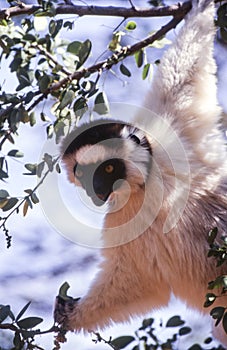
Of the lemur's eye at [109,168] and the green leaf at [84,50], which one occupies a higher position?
the green leaf at [84,50]

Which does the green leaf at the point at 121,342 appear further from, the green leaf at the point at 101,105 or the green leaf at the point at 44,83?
the green leaf at the point at 44,83

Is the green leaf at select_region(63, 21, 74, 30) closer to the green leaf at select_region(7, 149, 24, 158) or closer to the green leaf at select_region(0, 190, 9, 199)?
the green leaf at select_region(7, 149, 24, 158)

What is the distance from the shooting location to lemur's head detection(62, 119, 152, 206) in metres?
3.48

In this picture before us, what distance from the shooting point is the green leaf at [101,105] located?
2.88m

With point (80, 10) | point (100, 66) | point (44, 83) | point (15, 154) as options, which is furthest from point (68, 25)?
point (15, 154)

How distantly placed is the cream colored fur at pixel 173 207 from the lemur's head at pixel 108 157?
2.0 inches

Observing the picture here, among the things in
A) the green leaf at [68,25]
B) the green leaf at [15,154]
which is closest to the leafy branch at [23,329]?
the green leaf at [15,154]

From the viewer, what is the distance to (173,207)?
3.47 m

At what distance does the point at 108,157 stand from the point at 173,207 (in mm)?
418

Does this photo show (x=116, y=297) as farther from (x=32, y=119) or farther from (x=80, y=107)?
(x=80, y=107)

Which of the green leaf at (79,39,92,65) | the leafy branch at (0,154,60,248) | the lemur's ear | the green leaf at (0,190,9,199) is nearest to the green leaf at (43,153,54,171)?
the leafy branch at (0,154,60,248)

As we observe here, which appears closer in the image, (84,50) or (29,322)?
(29,322)

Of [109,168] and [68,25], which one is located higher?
[68,25]

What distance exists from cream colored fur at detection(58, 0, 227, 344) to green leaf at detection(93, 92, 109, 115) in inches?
29.0
